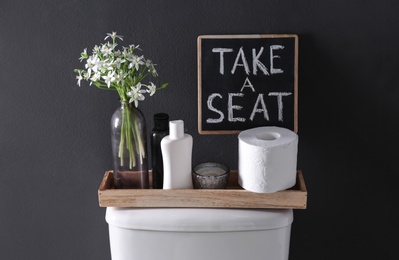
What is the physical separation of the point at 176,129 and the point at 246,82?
214 mm

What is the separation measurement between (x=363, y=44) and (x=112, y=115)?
0.59 m

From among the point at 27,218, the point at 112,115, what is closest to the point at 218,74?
the point at 112,115

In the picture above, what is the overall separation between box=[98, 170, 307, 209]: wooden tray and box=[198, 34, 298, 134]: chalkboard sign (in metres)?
0.18

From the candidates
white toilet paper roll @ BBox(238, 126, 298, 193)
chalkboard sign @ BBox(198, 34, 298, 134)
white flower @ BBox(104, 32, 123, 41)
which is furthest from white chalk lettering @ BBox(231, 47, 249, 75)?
white flower @ BBox(104, 32, 123, 41)

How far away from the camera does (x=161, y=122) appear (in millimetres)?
1335

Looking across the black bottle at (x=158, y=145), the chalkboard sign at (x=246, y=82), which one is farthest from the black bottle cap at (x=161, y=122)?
the chalkboard sign at (x=246, y=82)

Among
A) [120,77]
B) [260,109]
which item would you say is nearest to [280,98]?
[260,109]

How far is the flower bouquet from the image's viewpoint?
4.12 ft

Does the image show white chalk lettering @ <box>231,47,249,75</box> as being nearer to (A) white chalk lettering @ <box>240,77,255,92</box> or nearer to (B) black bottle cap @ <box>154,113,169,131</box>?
(A) white chalk lettering @ <box>240,77,255,92</box>

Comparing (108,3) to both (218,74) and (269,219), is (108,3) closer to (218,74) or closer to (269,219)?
(218,74)

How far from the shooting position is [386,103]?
4.62ft

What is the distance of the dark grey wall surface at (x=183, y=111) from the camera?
1.36 m

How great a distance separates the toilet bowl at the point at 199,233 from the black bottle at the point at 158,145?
3.3 inches

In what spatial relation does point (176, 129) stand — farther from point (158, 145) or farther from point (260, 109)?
point (260, 109)
